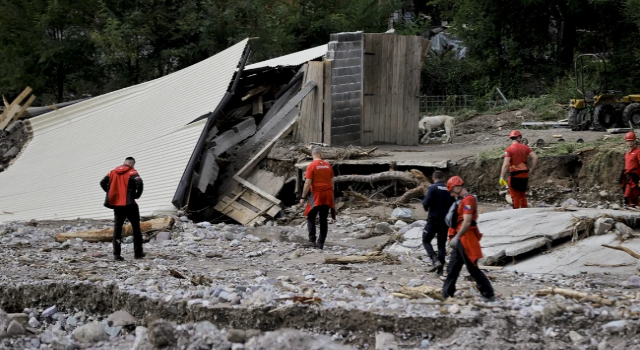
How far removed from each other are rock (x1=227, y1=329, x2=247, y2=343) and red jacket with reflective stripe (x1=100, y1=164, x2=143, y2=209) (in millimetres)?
3432

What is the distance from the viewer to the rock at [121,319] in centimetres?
888

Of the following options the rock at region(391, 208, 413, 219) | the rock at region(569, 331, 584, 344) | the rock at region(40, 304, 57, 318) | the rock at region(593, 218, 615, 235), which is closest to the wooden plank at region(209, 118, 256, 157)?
the rock at region(391, 208, 413, 219)

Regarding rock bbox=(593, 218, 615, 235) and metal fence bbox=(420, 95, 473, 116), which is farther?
metal fence bbox=(420, 95, 473, 116)

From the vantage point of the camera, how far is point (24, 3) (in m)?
26.8

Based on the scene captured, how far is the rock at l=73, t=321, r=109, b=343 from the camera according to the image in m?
8.66

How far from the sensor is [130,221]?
1106 centimetres

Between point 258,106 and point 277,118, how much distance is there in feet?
2.37

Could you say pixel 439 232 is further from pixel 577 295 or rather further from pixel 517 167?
pixel 517 167

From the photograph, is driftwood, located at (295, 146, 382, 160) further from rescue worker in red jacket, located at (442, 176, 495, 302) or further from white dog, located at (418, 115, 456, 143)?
rescue worker in red jacket, located at (442, 176, 495, 302)

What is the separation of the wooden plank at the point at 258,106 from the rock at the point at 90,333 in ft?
32.3

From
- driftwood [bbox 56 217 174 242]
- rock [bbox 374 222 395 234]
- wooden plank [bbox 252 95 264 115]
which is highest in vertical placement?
wooden plank [bbox 252 95 264 115]

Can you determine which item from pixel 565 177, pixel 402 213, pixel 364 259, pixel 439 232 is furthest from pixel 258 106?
pixel 439 232

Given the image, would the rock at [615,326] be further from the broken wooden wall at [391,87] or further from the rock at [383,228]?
the broken wooden wall at [391,87]

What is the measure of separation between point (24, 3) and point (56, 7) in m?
1.40
